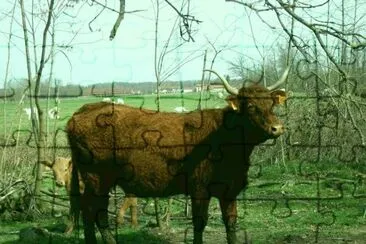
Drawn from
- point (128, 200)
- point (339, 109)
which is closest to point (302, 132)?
point (339, 109)

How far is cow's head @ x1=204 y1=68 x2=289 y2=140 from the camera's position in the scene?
8648mm

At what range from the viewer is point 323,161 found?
15.3 meters

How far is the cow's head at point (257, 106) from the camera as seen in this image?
28.4 feet

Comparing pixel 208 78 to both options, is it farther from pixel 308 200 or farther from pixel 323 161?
pixel 323 161

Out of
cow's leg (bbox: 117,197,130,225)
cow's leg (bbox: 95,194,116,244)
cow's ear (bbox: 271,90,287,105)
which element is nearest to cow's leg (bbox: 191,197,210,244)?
cow's leg (bbox: 95,194,116,244)

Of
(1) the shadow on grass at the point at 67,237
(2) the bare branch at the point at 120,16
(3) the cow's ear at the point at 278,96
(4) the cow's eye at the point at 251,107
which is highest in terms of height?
(2) the bare branch at the point at 120,16

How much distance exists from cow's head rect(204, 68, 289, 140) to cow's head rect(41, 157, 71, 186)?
5023 millimetres

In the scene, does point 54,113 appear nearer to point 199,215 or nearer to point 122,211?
point 122,211

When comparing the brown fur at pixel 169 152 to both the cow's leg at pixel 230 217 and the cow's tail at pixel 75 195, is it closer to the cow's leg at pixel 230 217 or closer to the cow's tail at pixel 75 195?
the cow's leg at pixel 230 217

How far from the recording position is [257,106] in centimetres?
884

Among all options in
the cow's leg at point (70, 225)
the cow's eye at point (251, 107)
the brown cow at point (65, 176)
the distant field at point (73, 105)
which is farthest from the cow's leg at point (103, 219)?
→ the cow's eye at point (251, 107)

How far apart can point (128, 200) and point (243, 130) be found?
150 inches

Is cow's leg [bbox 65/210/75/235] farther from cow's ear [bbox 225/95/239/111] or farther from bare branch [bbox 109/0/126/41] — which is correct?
bare branch [bbox 109/0/126/41]

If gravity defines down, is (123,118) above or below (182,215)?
above
